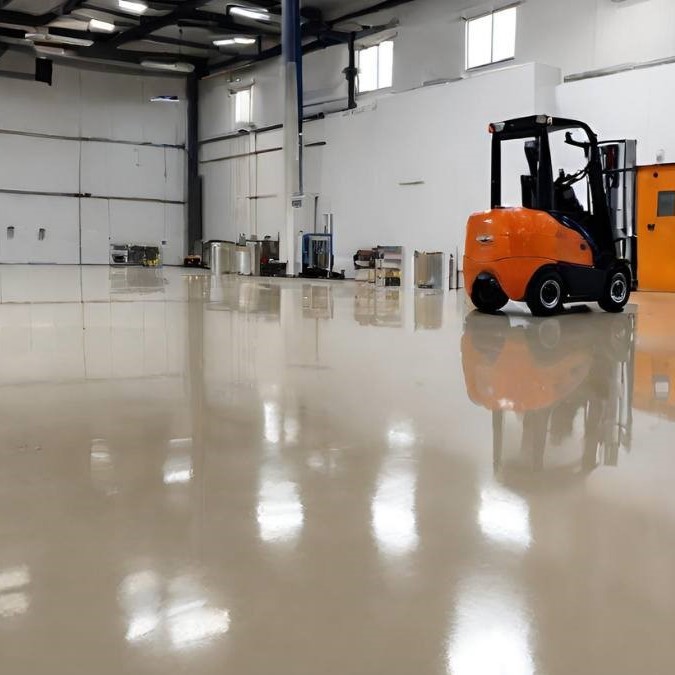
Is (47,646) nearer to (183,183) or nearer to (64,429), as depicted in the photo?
(64,429)

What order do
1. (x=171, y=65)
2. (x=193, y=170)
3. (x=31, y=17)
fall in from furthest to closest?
1. (x=193, y=170)
2. (x=171, y=65)
3. (x=31, y=17)

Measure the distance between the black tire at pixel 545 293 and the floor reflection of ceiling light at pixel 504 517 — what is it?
5627mm

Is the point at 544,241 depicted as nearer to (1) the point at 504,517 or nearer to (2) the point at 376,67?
(1) the point at 504,517

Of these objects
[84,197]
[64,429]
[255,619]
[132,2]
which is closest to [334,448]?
[64,429]

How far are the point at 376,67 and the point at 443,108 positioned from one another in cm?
391

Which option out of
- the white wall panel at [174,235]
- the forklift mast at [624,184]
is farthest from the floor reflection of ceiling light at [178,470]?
the white wall panel at [174,235]

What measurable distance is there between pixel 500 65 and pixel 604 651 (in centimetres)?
1646

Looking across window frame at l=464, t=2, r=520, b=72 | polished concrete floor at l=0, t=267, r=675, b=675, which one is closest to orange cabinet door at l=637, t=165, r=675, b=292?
window frame at l=464, t=2, r=520, b=72

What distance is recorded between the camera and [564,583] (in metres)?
1.56

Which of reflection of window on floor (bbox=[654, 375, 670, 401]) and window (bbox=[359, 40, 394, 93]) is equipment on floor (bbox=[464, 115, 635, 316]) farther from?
window (bbox=[359, 40, 394, 93])

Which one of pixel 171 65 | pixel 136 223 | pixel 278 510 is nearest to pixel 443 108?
pixel 171 65

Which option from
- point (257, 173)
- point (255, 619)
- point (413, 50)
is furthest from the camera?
point (257, 173)

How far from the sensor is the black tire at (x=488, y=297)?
811 cm

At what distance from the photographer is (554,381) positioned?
396 cm
